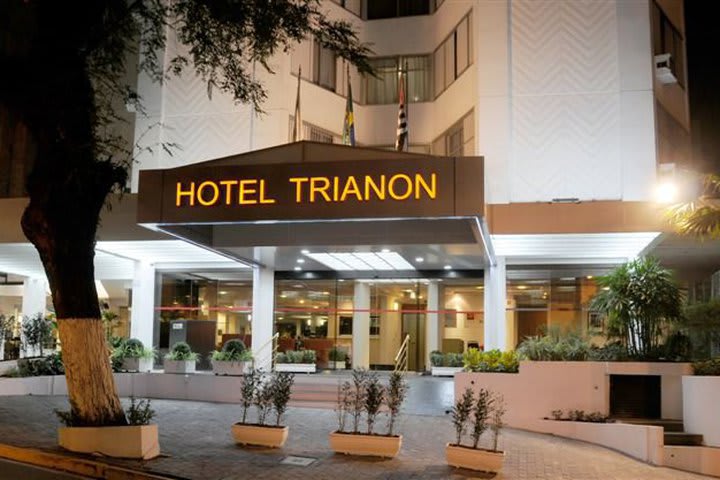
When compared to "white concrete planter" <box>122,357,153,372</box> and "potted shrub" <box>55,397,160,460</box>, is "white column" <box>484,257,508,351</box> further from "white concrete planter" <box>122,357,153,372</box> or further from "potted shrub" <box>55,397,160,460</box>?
"potted shrub" <box>55,397,160,460</box>

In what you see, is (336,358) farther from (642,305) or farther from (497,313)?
(642,305)

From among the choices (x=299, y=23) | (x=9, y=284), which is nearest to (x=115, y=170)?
(x=299, y=23)

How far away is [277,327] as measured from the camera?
82.6 feet

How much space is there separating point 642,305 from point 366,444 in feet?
25.8

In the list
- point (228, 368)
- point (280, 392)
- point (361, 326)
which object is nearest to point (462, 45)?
point (361, 326)

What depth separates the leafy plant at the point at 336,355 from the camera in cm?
2539

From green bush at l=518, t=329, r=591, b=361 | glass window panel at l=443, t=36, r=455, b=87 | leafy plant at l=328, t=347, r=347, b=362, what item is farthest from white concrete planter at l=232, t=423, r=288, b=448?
glass window panel at l=443, t=36, r=455, b=87

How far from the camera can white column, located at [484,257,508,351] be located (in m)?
21.1

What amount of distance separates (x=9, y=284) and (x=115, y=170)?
2192cm

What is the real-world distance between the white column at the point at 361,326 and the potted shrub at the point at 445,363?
8.32 ft

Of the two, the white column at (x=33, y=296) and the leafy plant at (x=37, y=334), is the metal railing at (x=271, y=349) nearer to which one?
the leafy plant at (x=37, y=334)

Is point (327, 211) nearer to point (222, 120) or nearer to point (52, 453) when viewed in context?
point (52, 453)

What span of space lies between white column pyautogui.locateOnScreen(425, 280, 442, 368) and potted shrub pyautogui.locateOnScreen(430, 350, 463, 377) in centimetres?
53

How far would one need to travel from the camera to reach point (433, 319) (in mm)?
24516
